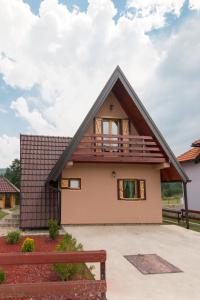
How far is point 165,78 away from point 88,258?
1332cm

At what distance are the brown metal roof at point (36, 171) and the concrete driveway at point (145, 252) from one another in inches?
73.0

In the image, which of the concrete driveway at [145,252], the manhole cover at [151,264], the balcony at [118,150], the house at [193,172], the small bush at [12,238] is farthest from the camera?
the house at [193,172]

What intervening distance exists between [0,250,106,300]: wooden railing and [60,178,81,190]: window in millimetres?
8539

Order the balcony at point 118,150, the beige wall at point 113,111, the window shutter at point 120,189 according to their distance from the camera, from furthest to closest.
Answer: the beige wall at point 113,111 < the window shutter at point 120,189 < the balcony at point 118,150

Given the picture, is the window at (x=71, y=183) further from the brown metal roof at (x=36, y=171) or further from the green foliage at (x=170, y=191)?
the green foliage at (x=170, y=191)

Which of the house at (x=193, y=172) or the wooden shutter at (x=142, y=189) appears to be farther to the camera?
the house at (x=193, y=172)

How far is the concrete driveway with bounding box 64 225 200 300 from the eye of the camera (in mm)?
4992

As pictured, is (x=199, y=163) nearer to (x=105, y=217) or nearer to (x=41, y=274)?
(x=105, y=217)

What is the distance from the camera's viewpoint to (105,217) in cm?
1314

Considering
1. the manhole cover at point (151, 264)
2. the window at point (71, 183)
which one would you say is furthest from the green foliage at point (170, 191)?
the manhole cover at point (151, 264)

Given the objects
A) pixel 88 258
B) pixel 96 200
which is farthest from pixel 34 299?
pixel 96 200

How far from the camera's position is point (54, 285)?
4.34 m

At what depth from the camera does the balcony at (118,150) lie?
486 inches

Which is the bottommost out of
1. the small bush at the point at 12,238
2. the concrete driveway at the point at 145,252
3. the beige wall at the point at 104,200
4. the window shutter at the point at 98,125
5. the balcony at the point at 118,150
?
the concrete driveway at the point at 145,252
